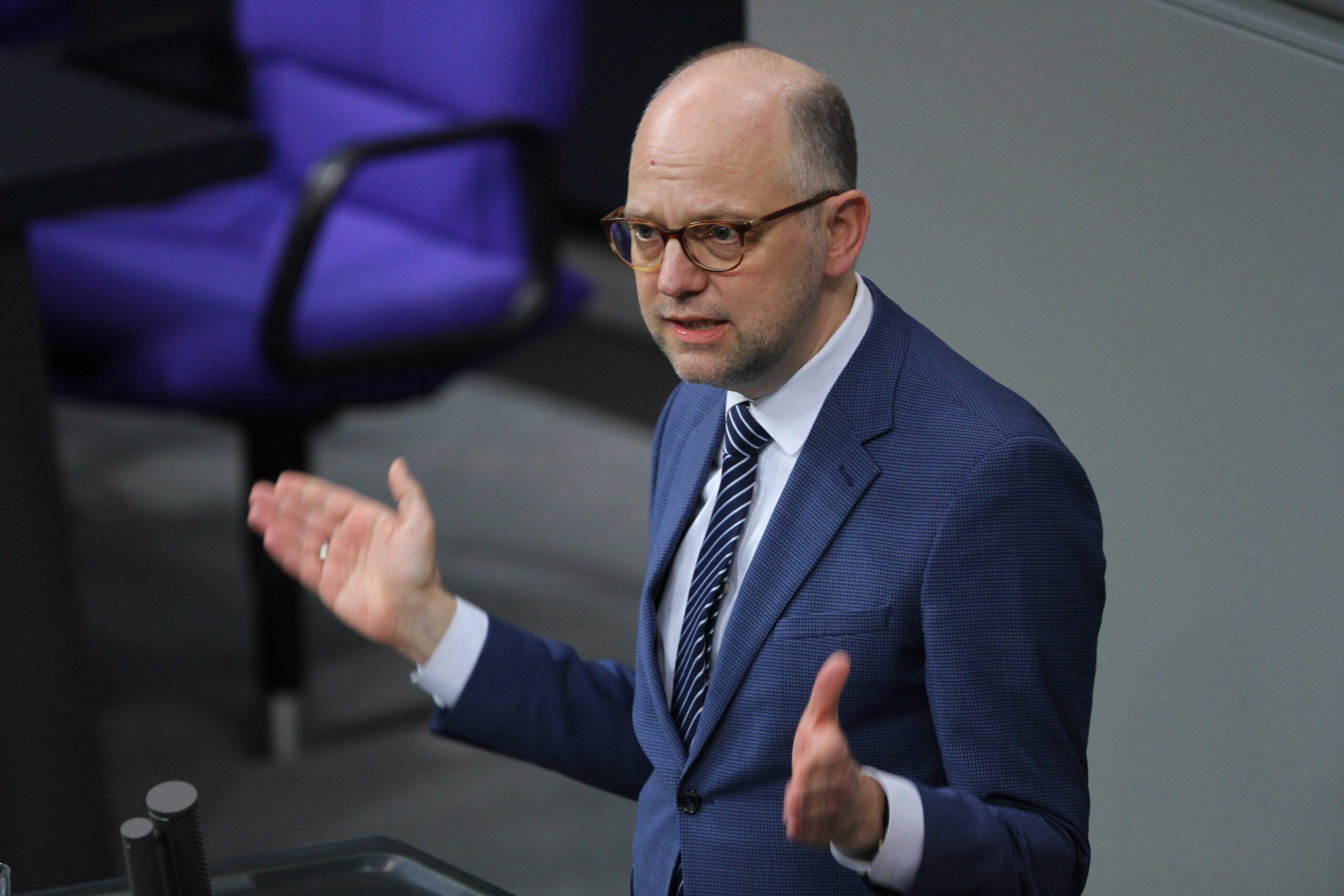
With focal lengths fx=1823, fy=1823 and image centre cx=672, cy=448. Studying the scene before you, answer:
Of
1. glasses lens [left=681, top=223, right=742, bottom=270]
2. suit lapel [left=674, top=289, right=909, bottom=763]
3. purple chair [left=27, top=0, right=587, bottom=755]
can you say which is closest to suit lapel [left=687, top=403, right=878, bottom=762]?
suit lapel [left=674, top=289, right=909, bottom=763]

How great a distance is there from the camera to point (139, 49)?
3.43 meters

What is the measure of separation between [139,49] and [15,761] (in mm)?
1643

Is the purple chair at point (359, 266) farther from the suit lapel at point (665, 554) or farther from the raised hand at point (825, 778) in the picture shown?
the raised hand at point (825, 778)

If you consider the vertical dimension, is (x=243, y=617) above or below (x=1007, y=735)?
below

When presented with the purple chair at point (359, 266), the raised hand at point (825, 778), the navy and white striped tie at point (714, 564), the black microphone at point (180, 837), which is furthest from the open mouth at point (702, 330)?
the purple chair at point (359, 266)

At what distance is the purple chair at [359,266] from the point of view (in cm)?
271

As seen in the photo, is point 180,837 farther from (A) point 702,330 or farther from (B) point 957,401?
(B) point 957,401

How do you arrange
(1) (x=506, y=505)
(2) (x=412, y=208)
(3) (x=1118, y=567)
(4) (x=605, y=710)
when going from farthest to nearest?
(1) (x=506, y=505)
(2) (x=412, y=208)
(4) (x=605, y=710)
(3) (x=1118, y=567)

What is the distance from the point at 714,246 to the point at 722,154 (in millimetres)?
56

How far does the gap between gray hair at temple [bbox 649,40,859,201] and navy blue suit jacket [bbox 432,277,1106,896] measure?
0.37ft

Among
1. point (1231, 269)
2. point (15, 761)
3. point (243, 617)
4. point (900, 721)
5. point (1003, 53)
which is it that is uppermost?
point (1003, 53)

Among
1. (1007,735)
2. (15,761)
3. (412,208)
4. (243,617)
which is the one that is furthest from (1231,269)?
(243,617)

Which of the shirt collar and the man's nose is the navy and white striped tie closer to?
the shirt collar

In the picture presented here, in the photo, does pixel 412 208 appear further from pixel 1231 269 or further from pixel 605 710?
pixel 1231 269
